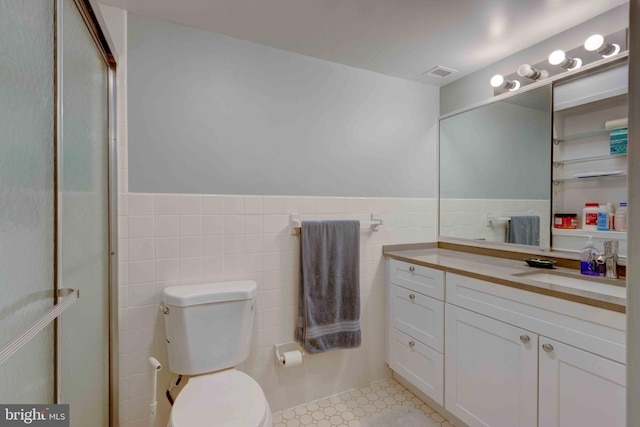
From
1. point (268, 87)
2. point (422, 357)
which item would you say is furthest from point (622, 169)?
point (268, 87)

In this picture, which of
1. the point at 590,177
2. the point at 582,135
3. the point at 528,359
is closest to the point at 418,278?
the point at 528,359

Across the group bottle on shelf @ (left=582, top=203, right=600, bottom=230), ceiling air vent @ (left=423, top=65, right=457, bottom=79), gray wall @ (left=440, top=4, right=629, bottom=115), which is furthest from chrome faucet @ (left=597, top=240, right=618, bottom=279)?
ceiling air vent @ (left=423, top=65, right=457, bottom=79)

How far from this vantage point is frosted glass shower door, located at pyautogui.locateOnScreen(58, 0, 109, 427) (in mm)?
953

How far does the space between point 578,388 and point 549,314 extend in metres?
0.26

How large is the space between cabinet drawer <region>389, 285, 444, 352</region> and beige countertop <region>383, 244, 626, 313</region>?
218 mm

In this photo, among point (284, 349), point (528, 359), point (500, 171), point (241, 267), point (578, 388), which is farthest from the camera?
point (500, 171)

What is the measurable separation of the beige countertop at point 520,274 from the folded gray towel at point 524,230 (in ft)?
0.42

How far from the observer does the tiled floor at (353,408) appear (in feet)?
5.71

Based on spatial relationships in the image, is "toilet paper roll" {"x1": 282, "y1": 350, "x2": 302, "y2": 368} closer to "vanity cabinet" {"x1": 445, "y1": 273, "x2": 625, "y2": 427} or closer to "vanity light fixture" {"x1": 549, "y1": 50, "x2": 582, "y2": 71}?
"vanity cabinet" {"x1": 445, "y1": 273, "x2": 625, "y2": 427}

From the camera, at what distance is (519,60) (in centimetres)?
188

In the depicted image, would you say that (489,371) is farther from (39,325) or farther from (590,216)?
(39,325)

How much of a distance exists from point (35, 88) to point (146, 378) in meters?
1.40

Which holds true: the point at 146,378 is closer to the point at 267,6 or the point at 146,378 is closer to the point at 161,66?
the point at 161,66

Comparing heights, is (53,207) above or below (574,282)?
above
